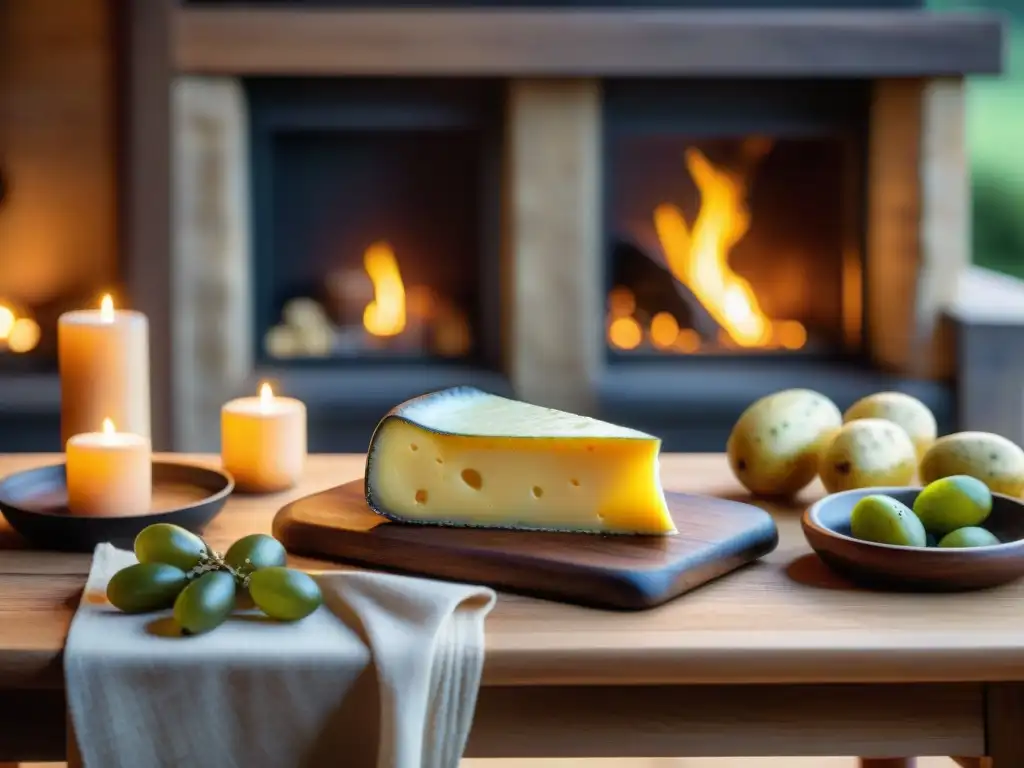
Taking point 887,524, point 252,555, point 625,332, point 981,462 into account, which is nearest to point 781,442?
point 981,462

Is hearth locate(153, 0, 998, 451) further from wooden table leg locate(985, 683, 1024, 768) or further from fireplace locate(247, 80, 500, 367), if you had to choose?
wooden table leg locate(985, 683, 1024, 768)

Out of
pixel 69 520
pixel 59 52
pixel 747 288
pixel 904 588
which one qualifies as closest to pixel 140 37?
pixel 59 52

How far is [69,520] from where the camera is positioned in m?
1.24

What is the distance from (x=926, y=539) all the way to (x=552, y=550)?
31 centimetres

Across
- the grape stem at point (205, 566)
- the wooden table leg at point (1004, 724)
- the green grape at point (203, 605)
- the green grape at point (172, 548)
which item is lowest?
the wooden table leg at point (1004, 724)

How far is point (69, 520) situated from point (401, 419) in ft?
0.98

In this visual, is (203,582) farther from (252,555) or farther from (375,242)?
(375,242)

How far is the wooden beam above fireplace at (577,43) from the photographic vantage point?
3053 mm

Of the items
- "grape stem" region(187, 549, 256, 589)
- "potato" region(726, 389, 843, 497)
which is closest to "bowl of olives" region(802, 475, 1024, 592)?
"potato" region(726, 389, 843, 497)

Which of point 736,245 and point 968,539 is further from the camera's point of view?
point 736,245

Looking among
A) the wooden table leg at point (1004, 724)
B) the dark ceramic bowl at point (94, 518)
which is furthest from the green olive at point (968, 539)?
the dark ceramic bowl at point (94, 518)

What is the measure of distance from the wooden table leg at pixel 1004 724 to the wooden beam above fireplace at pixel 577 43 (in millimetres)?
2214

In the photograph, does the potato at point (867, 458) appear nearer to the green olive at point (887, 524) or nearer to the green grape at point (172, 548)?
the green olive at point (887, 524)

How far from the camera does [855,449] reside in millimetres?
1384
